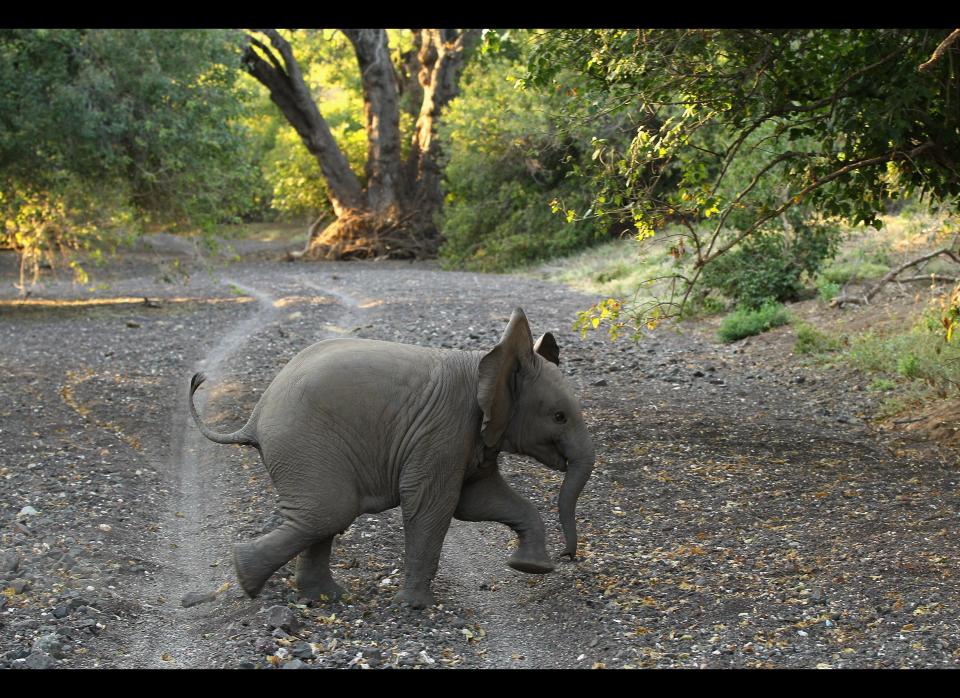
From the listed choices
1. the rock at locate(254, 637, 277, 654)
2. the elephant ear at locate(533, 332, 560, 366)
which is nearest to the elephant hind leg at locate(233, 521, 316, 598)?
the rock at locate(254, 637, 277, 654)

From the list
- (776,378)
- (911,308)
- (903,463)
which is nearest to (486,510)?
(903,463)

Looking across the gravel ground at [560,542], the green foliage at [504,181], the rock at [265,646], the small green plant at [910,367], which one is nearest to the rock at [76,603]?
the gravel ground at [560,542]

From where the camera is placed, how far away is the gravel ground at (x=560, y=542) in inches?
238

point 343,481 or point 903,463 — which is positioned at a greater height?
point 343,481

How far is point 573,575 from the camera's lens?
23.5ft

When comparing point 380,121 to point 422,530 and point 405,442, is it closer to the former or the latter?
point 405,442

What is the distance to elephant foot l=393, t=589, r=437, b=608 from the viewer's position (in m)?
6.54

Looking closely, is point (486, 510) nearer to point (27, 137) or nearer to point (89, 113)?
point (89, 113)

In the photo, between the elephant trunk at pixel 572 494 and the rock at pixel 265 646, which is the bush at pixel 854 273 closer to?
the elephant trunk at pixel 572 494

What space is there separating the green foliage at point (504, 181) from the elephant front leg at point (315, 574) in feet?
67.0

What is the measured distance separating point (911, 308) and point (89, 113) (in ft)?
40.7

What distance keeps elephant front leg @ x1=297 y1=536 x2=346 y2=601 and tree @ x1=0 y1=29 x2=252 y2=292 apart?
11.7 metres

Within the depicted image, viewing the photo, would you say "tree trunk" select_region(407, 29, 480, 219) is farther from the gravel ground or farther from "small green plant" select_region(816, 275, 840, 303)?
the gravel ground

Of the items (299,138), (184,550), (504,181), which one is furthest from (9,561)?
(299,138)
